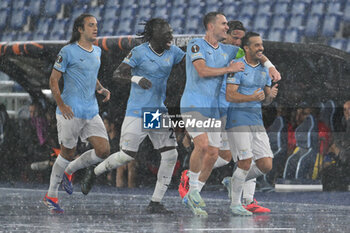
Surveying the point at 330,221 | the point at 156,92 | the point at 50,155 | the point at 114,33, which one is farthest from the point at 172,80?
the point at 330,221

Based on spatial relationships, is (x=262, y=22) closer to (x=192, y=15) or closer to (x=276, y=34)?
(x=276, y=34)

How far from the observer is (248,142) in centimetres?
812

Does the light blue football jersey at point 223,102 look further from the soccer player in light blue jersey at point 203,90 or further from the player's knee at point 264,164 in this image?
the player's knee at point 264,164

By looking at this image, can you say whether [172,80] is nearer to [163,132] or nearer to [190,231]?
[163,132]

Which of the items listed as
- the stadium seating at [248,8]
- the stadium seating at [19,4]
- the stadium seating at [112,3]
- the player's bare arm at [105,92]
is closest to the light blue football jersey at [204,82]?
the player's bare arm at [105,92]

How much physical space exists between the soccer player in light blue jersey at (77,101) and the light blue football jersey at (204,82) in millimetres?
1057

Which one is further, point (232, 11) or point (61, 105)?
point (232, 11)

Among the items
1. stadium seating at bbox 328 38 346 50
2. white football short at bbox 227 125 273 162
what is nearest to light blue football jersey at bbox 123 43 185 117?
white football short at bbox 227 125 273 162

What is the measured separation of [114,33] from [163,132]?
947cm

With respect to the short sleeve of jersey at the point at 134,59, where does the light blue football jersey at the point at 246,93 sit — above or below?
below

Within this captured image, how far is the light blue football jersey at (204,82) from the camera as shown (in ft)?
26.2

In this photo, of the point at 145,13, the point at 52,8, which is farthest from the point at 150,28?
the point at 52,8

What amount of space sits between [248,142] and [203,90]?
0.70 meters

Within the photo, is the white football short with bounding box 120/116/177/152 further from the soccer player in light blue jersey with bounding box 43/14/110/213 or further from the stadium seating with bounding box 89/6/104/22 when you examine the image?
the stadium seating with bounding box 89/6/104/22
